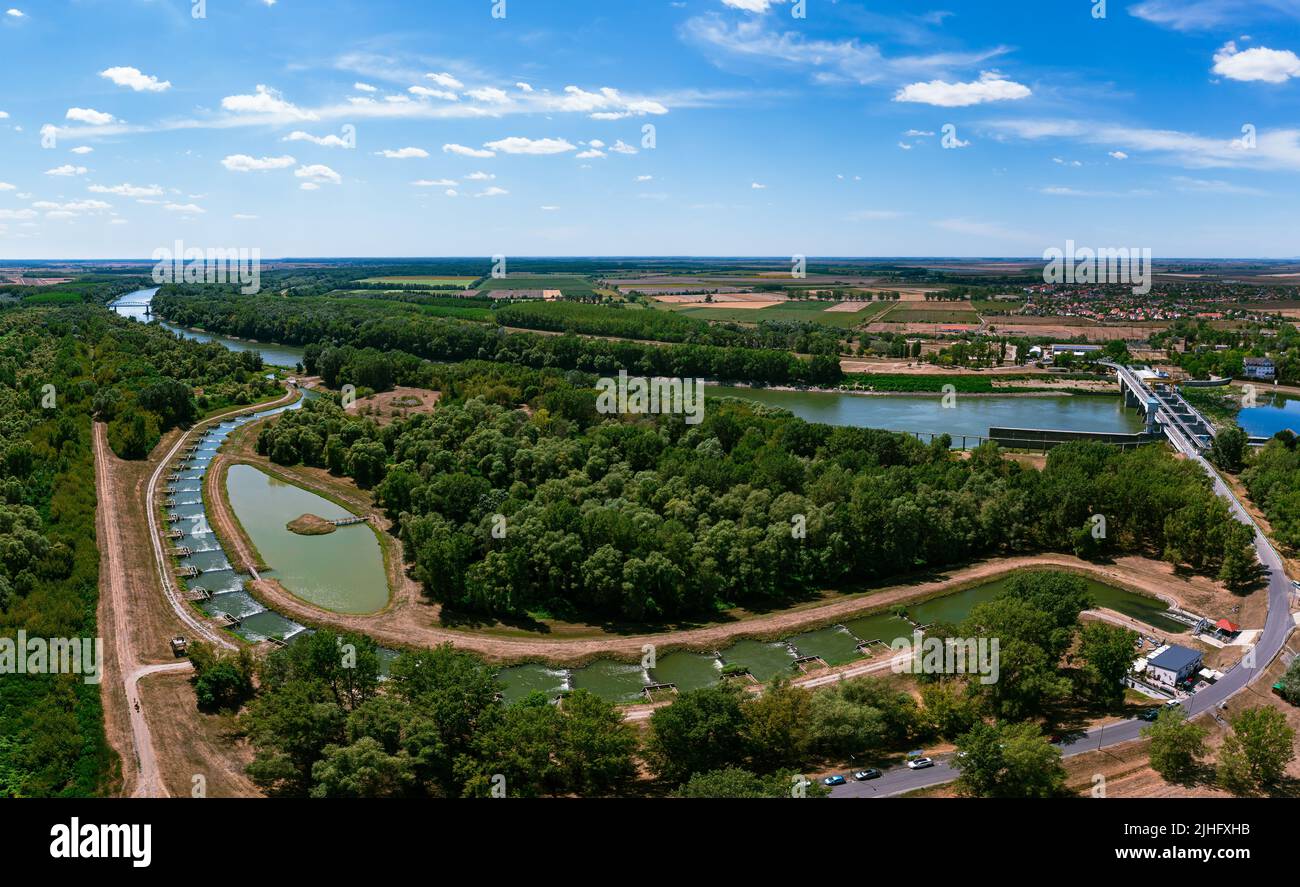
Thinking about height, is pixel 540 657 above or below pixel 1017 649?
below

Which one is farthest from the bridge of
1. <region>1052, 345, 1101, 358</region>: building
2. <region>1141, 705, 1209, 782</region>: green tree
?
<region>1141, 705, 1209, 782</region>: green tree

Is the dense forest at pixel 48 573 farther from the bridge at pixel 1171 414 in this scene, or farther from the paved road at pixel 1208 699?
the bridge at pixel 1171 414

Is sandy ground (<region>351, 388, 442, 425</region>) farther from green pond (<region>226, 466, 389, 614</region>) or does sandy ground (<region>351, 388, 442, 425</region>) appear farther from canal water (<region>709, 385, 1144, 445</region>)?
canal water (<region>709, 385, 1144, 445</region>)

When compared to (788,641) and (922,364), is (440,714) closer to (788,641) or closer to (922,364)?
(788,641)
